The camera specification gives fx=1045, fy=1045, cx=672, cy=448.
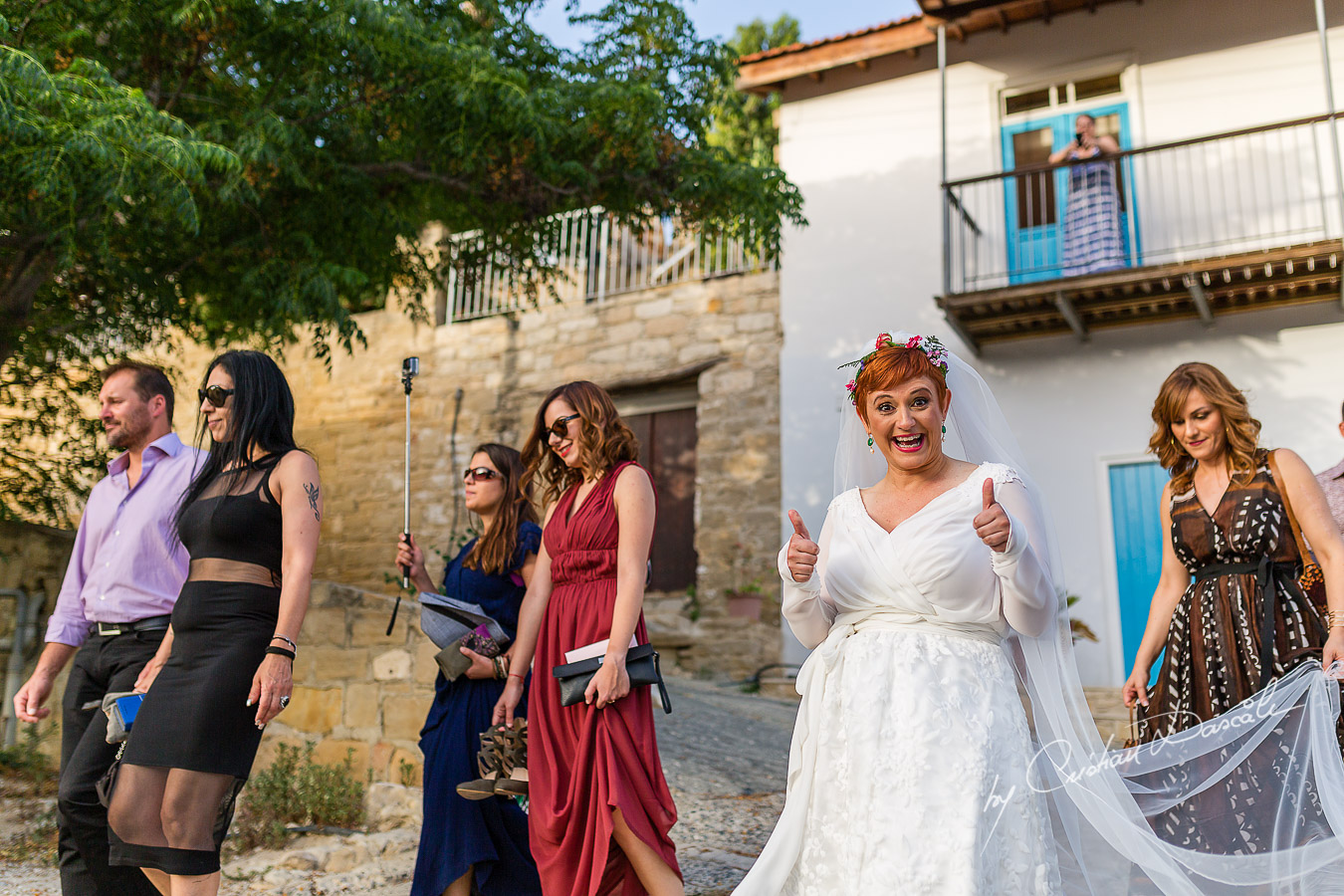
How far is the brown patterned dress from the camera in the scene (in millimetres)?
3186

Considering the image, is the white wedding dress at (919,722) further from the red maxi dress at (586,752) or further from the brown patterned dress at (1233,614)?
the brown patterned dress at (1233,614)

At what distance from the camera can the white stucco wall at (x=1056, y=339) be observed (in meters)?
8.76

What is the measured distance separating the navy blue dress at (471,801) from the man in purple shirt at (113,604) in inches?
33.8

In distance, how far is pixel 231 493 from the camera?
118 inches

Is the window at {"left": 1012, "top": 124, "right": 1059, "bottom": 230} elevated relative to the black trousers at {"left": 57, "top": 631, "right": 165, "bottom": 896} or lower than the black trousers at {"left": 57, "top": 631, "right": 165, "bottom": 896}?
elevated

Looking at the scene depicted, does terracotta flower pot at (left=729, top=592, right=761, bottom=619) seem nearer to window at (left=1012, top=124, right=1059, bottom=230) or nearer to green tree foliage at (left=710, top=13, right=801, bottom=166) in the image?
window at (left=1012, top=124, right=1059, bottom=230)

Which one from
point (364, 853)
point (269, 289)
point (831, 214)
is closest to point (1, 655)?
point (269, 289)

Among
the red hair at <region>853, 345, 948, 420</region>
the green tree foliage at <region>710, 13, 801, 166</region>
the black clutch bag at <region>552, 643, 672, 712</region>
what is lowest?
the black clutch bag at <region>552, 643, 672, 712</region>

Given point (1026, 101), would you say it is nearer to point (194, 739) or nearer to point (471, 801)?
point (471, 801)

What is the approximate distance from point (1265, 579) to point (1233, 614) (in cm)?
14

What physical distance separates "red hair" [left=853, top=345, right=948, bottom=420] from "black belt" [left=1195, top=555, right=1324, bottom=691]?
1.32m

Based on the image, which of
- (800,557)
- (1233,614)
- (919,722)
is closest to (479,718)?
(800,557)

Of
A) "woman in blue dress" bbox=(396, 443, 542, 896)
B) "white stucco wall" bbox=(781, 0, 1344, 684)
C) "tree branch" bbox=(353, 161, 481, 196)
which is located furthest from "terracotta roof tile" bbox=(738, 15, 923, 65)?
"woman in blue dress" bbox=(396, 443, 542, 896)

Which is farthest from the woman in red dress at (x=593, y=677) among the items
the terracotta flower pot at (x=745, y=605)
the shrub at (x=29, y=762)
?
the terracotta flower pot at (x=745, y=605)
